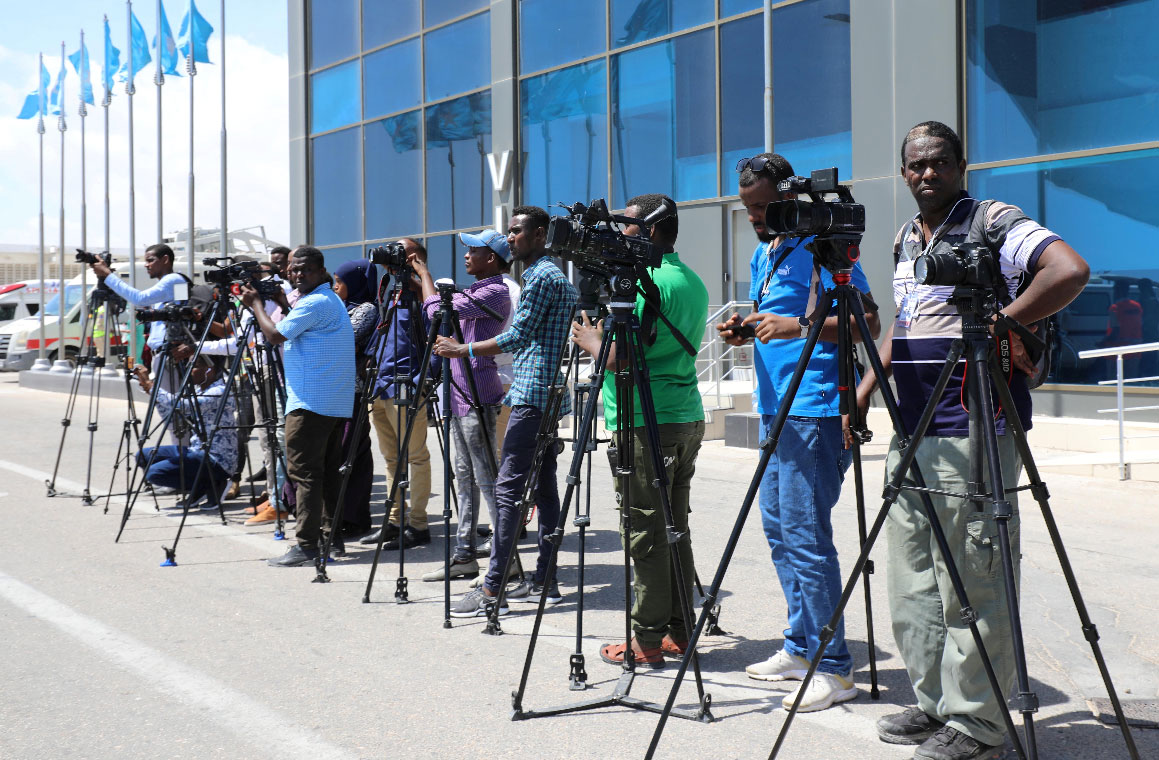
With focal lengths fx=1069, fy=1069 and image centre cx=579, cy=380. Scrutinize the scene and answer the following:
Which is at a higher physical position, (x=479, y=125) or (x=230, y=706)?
(x=479, y=125)

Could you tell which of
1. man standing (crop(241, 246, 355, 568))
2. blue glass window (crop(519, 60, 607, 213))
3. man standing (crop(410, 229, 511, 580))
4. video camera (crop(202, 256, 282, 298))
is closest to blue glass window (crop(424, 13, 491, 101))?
blue glass window (crop(519, 60, 607, 213))

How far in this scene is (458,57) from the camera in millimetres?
20594

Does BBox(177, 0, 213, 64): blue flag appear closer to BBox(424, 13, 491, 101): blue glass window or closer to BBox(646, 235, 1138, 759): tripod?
BBox(424, 13, 491, 101): blue glass window

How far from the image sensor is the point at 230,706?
4.09 meters

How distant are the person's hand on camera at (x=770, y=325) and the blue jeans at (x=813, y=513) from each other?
0.44m

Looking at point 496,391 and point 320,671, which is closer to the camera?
point 320,671

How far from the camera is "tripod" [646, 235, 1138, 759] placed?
2.91m

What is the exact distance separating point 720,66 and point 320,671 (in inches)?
503

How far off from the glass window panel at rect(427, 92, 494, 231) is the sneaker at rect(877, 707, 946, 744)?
16927mm

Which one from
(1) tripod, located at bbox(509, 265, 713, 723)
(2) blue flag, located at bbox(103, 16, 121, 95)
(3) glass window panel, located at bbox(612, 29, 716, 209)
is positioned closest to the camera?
(1) tripod, located at bbox(509, 265, 713, 723)

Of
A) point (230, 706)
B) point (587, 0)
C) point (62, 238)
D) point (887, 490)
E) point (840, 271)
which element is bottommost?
point (230, 706)

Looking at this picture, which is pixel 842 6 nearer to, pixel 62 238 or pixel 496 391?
pixel 496 391

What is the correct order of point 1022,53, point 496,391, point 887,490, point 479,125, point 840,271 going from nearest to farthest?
point 887,490
point 840,271
point 496,391
point 1022,53
point 479,125

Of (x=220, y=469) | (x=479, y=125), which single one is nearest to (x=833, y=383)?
(x=220, y=469)
